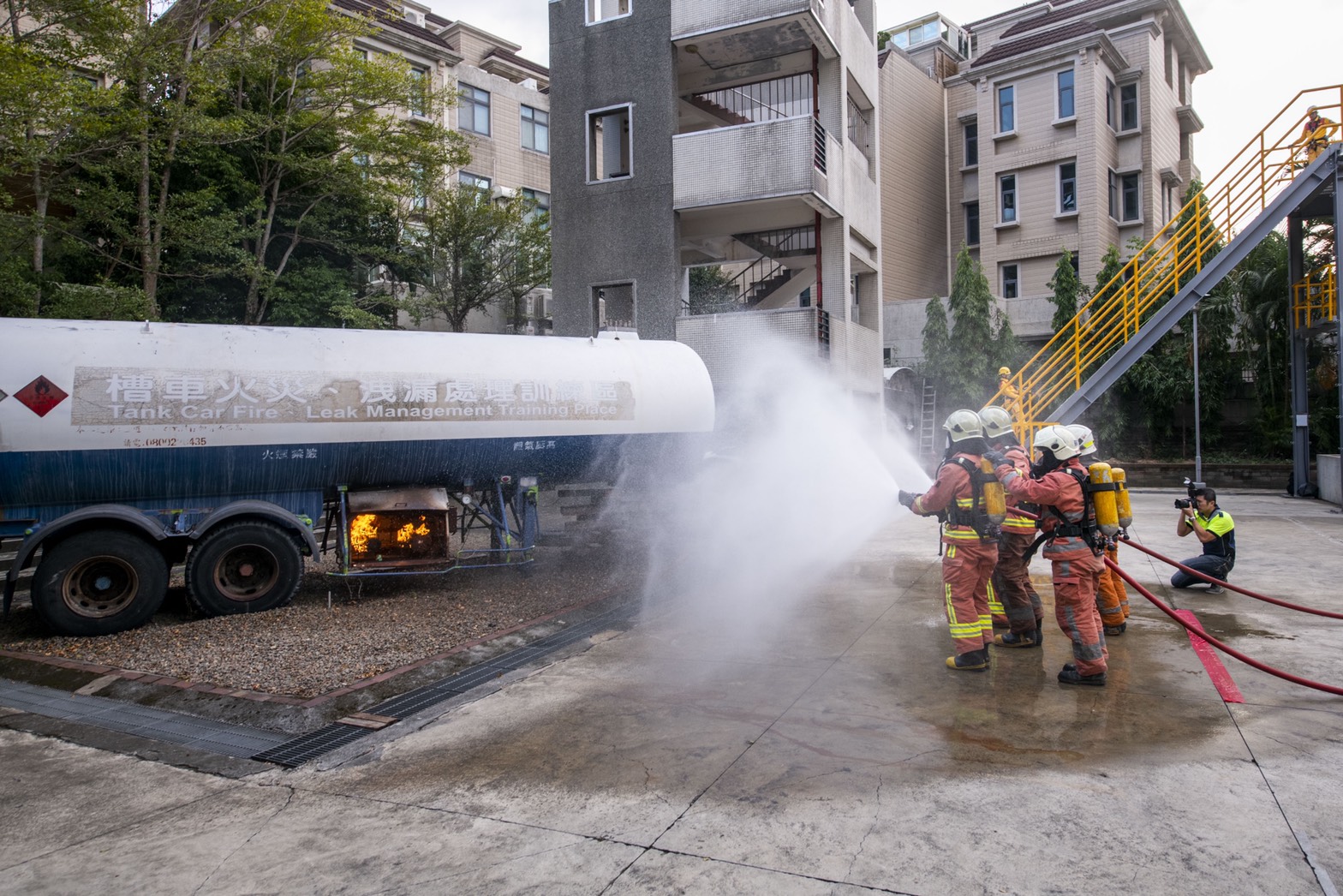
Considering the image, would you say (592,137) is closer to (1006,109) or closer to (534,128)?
(534,128)

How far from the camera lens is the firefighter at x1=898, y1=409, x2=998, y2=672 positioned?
6.52 meters

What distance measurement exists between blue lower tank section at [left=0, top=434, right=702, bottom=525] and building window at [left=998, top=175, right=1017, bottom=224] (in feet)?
73.5

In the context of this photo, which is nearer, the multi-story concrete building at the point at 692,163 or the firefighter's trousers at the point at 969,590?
the firefighter's trousers at the point at 969,590

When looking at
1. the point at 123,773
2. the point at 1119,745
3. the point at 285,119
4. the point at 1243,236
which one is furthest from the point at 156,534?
the point at 1243,236

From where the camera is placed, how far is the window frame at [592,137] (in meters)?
17.5

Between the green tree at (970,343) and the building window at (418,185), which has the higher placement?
the building window at (418,185)

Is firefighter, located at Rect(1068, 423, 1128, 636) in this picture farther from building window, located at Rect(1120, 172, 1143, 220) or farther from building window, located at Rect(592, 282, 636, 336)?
building window, located at Rect(1120, 172, 1143, 220)

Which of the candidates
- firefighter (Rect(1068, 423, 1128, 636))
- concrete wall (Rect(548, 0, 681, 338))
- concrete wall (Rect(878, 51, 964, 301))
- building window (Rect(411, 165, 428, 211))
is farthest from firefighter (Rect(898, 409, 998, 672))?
concrete wall (Rect(878, 51, 964, 301))

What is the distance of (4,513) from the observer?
8141mm

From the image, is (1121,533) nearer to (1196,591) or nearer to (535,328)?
(1196,591)

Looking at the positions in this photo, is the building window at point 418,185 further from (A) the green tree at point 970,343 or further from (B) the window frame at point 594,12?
(A) the green tree at point 970,343

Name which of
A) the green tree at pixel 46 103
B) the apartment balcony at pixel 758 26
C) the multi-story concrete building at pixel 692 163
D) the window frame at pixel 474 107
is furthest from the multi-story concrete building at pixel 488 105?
the apartment balcony at pixel 758 26

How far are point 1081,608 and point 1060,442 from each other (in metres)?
1.23

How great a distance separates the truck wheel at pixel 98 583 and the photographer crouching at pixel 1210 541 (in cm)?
1055
